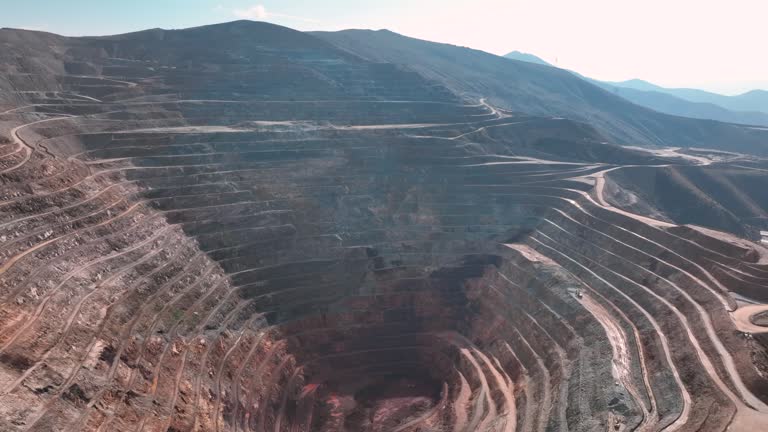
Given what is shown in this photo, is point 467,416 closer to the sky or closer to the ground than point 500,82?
closer to the ground

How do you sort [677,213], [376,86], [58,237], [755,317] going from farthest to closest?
1. [376,86]
2. [677,213]
3. [58,237]
4. [755,317]

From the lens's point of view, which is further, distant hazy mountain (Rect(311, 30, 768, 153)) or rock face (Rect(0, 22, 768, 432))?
distant hazy mountain (Rect(311, 30, 768, 153))

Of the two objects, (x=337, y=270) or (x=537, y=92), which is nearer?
(x=337, y=270)

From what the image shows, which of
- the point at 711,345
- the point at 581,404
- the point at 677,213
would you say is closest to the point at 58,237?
the point at 581,404

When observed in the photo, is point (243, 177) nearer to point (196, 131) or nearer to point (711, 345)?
point (196, 131)

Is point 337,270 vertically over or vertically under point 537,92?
under

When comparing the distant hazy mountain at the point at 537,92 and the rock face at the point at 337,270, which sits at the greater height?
the distant hazy mountain at the point at 537,92

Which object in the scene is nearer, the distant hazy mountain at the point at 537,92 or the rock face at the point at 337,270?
the rock face at the point at 337,270

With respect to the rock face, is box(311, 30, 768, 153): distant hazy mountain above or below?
above
